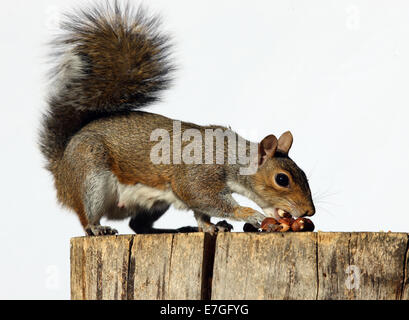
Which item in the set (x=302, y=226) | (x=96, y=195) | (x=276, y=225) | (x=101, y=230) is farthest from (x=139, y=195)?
(x=302, y=226)

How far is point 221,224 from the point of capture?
3.90 metres

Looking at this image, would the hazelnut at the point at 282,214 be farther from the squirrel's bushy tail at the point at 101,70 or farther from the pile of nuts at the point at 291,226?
the squirrel's bushy tail at the point at 101,70

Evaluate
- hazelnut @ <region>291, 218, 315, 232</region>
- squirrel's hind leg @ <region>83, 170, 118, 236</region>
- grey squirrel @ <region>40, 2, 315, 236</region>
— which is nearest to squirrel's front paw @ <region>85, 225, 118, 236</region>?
grey squirrel @ <region>40, 2, 315, 236</region>

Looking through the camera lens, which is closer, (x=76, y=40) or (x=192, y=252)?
(x=192, y=252)

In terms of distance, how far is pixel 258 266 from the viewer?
2619 millimetres

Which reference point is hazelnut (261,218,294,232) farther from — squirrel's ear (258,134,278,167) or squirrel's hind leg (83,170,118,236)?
squirrel's hind leg (83,170,118,236)

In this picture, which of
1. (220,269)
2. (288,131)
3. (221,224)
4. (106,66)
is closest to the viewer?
(220,269)

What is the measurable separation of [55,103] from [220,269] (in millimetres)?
2382

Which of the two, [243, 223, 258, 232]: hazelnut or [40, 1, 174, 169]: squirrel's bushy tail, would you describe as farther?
[40, 1, 174, 169]: squirrel's bushy tail

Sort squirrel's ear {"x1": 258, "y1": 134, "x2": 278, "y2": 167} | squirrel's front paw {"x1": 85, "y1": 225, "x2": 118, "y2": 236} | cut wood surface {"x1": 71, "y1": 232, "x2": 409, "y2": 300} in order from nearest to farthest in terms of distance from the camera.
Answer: cut wood surface {"x1": 71, "y1": 232, "x2": 409, "y2": 300} < squirrel's front paw {"x1": 85, "y1": 225, "x2": 118, "y2": 236} < squirrel's ear {"x1": 258, "y1": 134, "x2": 278, "y2": 167}

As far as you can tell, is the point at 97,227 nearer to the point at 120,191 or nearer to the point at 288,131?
the point at 120,191

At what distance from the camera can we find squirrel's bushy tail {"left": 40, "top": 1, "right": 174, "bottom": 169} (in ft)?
14.5
